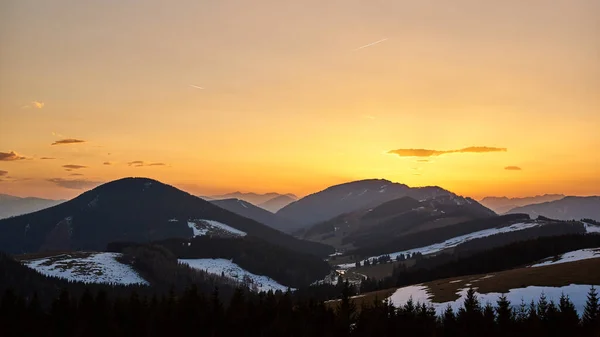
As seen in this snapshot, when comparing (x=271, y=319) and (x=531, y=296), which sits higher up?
(x=271, y=319)

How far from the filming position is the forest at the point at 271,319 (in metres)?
61.9

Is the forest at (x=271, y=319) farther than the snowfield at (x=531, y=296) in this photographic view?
No

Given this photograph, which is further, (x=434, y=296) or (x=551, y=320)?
(x=434, y=296)

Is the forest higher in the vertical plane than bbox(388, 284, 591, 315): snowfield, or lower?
higher

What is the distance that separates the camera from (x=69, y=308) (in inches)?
2852

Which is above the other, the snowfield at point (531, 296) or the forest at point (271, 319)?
the forest at point (271, 319)

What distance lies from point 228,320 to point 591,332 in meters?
45.9

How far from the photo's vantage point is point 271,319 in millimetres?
70438

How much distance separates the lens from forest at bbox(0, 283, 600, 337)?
61938 mm

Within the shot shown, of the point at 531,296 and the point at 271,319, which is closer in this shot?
the point at 271,319

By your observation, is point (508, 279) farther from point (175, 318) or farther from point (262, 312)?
point (175, 318)

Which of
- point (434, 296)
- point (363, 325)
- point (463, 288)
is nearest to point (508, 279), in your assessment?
point (463, 288)

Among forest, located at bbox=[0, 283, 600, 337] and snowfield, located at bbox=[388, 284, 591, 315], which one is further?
snowfield, located at bbox=[388, 284, 591, 315]

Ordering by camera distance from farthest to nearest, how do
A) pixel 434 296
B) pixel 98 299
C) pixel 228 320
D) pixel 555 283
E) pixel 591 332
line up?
1. pixel 434 296
2. pixel 555 283
3. pixel 98 299
4. pixel 228 320
5. pixel 591 332
